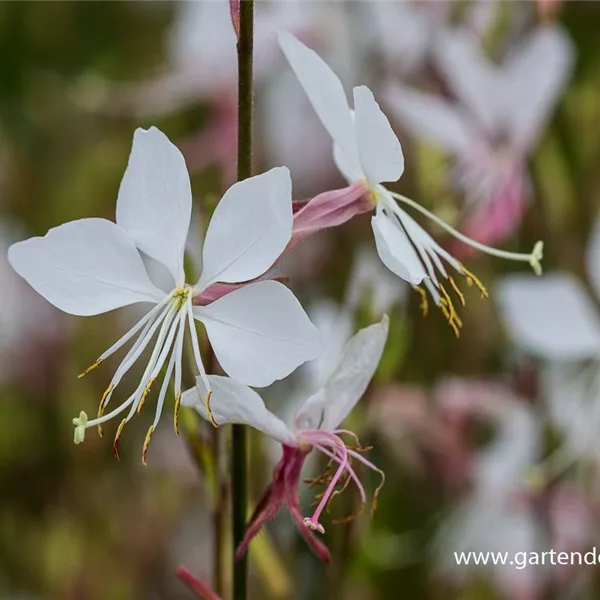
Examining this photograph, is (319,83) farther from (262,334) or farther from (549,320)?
(549,320)

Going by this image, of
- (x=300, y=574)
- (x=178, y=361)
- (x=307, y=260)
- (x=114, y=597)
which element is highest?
(x=178, y=361)

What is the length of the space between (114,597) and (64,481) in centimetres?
16

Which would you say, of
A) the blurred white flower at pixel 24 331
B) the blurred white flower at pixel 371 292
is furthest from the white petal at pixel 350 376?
the blurred white flower at pixel 24 331

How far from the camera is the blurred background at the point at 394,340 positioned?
27.3 inches

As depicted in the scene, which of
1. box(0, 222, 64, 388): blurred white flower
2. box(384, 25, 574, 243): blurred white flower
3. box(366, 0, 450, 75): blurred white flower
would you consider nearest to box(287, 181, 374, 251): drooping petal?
box(384, 25, 574, 243): blurred white flower

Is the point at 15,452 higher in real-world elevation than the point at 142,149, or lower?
lower

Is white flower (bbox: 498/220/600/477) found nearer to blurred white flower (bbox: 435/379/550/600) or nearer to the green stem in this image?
blurred white flower (bbox: 435/379/550/600)

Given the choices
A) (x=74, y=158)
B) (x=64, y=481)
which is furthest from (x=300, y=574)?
(x=74, y=158)

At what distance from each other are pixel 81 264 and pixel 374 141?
12 cm

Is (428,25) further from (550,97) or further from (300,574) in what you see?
(300,574)

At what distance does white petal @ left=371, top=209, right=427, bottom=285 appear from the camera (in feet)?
1.10

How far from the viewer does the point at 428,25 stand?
787 mm

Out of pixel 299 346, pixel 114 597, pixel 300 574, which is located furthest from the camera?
pixel 114 597

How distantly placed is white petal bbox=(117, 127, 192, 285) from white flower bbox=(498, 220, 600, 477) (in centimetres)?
39
